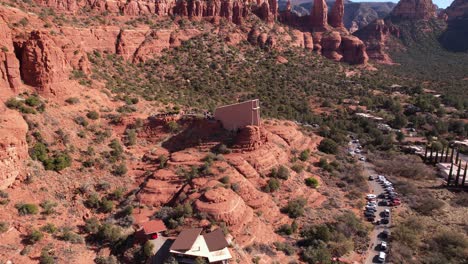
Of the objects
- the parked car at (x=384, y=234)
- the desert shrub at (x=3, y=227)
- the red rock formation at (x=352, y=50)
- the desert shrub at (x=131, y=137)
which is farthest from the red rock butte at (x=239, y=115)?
the red rock formation at (x=352, y=50)

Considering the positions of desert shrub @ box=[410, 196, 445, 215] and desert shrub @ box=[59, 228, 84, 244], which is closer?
desert shrub @ box=[59, 228, 84, 244]

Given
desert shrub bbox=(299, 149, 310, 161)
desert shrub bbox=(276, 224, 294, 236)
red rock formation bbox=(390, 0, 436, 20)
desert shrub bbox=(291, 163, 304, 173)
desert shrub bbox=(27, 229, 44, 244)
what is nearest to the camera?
desert shrub bbox=(27, 229, 44, 244)

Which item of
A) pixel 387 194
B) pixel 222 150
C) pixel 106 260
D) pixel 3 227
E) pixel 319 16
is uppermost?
pixel 319 16

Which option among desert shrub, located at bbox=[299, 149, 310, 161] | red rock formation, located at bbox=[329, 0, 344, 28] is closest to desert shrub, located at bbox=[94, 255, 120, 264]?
desert shrub, located at bbox=[299, 149, 310, 161]

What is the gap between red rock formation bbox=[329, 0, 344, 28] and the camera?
3949 inches

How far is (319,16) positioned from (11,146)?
89.0 m

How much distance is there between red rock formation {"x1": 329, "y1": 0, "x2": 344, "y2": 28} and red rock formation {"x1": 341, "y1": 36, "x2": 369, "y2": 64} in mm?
7228

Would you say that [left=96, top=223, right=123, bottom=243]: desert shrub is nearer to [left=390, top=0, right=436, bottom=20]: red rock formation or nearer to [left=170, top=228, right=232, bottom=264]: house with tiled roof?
[left=170, top=228, right=232, bottom=264]: house with tiled roof

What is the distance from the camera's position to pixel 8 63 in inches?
1211

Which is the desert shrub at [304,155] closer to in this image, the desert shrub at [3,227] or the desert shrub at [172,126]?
the desert shrub at [172,126]

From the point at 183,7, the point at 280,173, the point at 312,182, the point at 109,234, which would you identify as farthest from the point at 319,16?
the point at 109,234

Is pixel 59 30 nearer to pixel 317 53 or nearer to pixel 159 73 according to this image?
pixel 159 73

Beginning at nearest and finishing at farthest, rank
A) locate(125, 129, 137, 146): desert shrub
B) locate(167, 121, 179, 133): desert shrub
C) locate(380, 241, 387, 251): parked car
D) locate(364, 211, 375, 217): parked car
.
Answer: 1. locate(380, 241, 387, 251): parked car
2. locate(364, 211, 375, 217): parked car
3. locate(125, 129, 137, 146): desert shrub
4. locate(167, 121, 179, 133): desert shrub

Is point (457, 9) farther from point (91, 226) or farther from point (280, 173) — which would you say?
point (91, 226)
